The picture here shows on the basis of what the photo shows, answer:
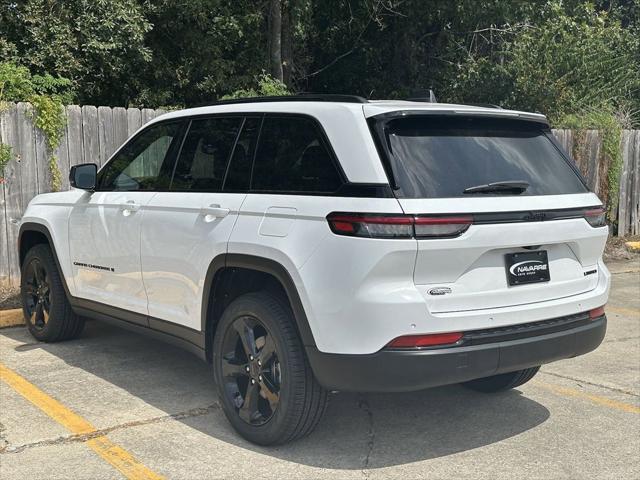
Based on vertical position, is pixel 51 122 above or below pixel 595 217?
above

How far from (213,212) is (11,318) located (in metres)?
3.54

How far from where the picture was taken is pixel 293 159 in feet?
13.3

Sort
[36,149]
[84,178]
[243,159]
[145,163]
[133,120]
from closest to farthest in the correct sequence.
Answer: [243,159]
[145,163]
[84,178]
[36,149]
[133,120]

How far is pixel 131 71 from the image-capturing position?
13.4m

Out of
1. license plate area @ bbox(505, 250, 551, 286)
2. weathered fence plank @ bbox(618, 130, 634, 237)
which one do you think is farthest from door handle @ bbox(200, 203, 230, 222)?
weathered fence plank @ bbox(618, 130, 634, 237)

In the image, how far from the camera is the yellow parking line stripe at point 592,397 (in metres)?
4.86

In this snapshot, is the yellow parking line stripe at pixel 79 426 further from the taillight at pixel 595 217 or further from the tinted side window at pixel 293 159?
the taillight at pixel 595 217

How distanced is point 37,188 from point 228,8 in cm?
713

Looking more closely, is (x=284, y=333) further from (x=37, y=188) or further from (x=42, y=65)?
(x=42, y=65)

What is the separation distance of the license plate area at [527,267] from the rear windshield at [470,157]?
337 mm

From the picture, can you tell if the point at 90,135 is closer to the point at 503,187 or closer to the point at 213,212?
the point at 213,212

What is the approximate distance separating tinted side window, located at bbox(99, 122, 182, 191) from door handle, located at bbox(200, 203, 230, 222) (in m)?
0.64

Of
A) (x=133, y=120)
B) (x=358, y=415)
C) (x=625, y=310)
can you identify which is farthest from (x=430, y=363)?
(x=133, y=120)

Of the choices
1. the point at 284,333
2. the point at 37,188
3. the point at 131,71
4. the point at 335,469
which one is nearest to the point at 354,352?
the point at 284,333
